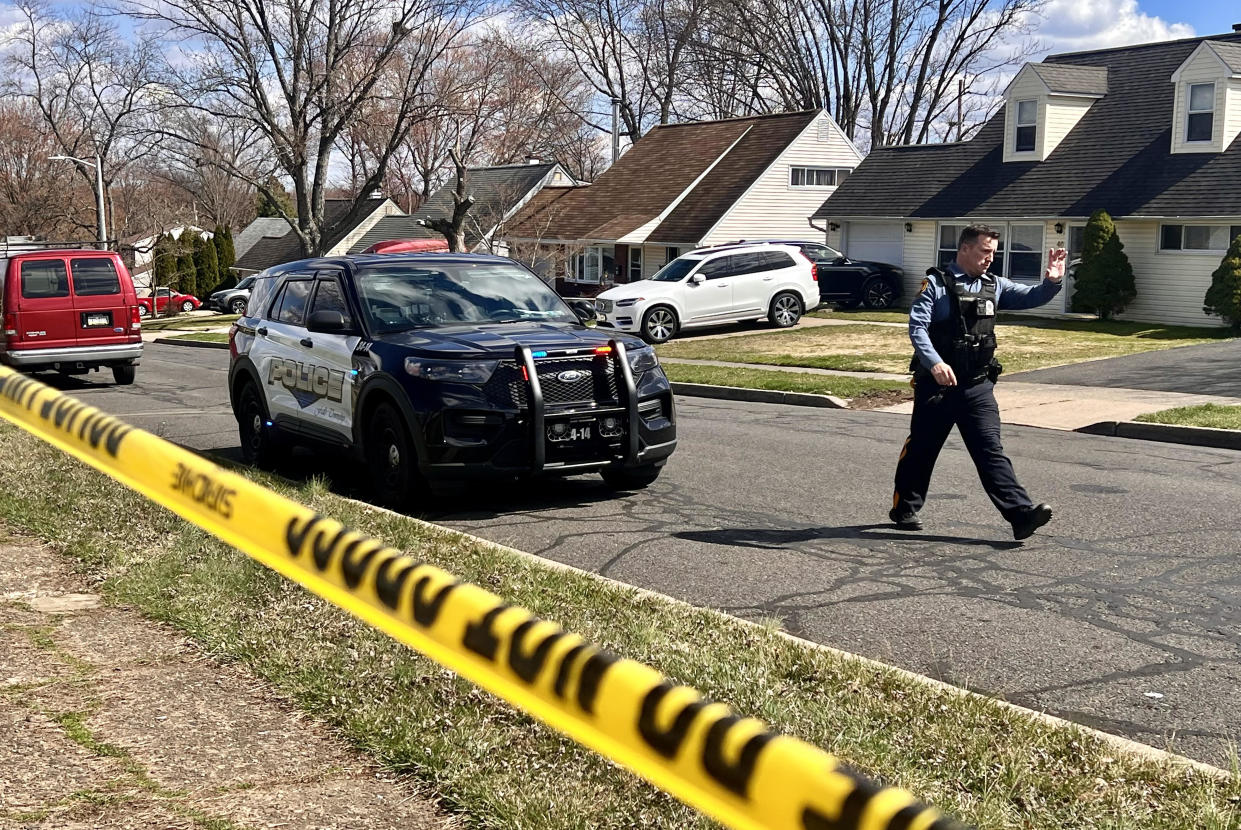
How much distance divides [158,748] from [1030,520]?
5.24 metres

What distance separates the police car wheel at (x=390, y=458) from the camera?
29.5 feet

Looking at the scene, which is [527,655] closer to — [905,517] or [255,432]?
[905,517]

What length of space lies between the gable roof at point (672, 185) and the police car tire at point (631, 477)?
31.4 m

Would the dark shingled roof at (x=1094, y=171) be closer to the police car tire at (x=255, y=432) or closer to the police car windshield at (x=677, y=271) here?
the police car windshield at (x=677, y=271)

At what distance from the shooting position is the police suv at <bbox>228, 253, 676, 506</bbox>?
8773mm

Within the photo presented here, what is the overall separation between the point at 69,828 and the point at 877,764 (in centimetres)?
236

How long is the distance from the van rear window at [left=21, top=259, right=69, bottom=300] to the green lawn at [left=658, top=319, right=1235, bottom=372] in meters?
10.4

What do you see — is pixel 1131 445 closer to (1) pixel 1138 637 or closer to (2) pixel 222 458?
(1) pixel 1138 637

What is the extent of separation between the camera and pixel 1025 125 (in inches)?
1300

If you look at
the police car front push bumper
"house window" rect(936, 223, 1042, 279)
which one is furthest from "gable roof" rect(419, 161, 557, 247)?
the police car front push bumper

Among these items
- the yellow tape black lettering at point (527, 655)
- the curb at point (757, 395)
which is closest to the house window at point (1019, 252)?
the curb at point (757, 395)

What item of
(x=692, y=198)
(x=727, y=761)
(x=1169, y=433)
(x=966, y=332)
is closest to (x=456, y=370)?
(x=966, y=332)

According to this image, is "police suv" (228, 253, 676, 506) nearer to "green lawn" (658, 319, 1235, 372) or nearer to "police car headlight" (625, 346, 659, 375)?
"police car headlight" (625, 346, 659, 375)

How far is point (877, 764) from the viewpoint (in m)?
4.17
